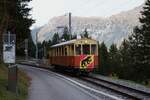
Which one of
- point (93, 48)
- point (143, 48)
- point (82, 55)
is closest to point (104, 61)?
point (143, 48)

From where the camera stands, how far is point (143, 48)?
75.3 meters

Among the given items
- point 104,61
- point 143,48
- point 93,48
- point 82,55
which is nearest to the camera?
point 82,55

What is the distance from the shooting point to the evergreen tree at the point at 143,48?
240ft

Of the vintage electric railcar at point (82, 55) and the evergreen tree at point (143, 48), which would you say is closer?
the vintage electric railcar at point (82, 55)

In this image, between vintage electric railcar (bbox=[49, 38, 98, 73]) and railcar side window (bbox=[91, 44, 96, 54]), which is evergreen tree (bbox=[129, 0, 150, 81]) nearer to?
railcar side window (bbox=[91, 44, 96, 54])

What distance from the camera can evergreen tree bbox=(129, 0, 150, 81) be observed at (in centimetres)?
7306

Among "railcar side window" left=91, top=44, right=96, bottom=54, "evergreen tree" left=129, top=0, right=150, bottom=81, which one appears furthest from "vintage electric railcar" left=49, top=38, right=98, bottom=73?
"evergreen tree" left=129, top=0, right=150, bottom=81

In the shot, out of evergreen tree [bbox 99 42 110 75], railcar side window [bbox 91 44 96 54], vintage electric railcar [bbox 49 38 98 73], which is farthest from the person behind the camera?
evergreen tree [bbox 99 42 110 75]

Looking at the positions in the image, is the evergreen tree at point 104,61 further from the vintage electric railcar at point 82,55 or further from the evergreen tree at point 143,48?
the vintage electric railcar at point 82,55

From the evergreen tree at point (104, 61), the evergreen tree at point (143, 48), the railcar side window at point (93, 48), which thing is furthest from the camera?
the evergreen tree at point (104, 61)

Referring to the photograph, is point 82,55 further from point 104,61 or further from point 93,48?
point 104,61

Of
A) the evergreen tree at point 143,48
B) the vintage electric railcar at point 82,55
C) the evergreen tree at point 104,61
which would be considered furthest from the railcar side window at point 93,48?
the evergreen tree at point 104,61

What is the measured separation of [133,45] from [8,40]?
220 ft

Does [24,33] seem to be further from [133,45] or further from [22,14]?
[133,45]
